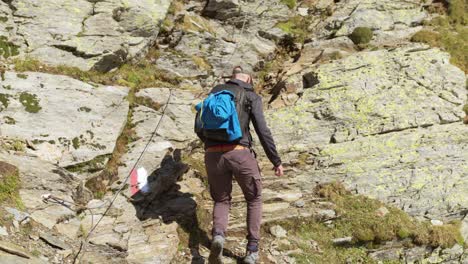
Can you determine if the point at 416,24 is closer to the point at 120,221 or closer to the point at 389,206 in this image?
the point at 389,206

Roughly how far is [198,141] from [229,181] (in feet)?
14.4

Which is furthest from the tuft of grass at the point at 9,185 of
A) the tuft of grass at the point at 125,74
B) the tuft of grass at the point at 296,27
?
the tuft of grass at the point at 296,27

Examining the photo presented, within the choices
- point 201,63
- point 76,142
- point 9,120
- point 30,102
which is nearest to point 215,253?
point 76,142

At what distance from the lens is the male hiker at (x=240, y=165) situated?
8.09 metres

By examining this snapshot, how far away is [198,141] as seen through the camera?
12.6 m

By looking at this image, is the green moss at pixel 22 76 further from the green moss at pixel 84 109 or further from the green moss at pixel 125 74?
the green moss at pixel 84 109

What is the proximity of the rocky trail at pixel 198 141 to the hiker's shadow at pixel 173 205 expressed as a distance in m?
0.04

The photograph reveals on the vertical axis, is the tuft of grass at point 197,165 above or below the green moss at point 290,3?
below

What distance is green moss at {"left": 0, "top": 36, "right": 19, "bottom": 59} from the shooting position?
12.7 metres

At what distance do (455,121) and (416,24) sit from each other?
21.2ft

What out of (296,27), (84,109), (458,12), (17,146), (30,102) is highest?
(458,12)

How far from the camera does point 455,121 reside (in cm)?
1298

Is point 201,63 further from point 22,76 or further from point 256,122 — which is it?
point 256,122

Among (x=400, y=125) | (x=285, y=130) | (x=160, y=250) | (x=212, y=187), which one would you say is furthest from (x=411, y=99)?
(x=160, y=250)
